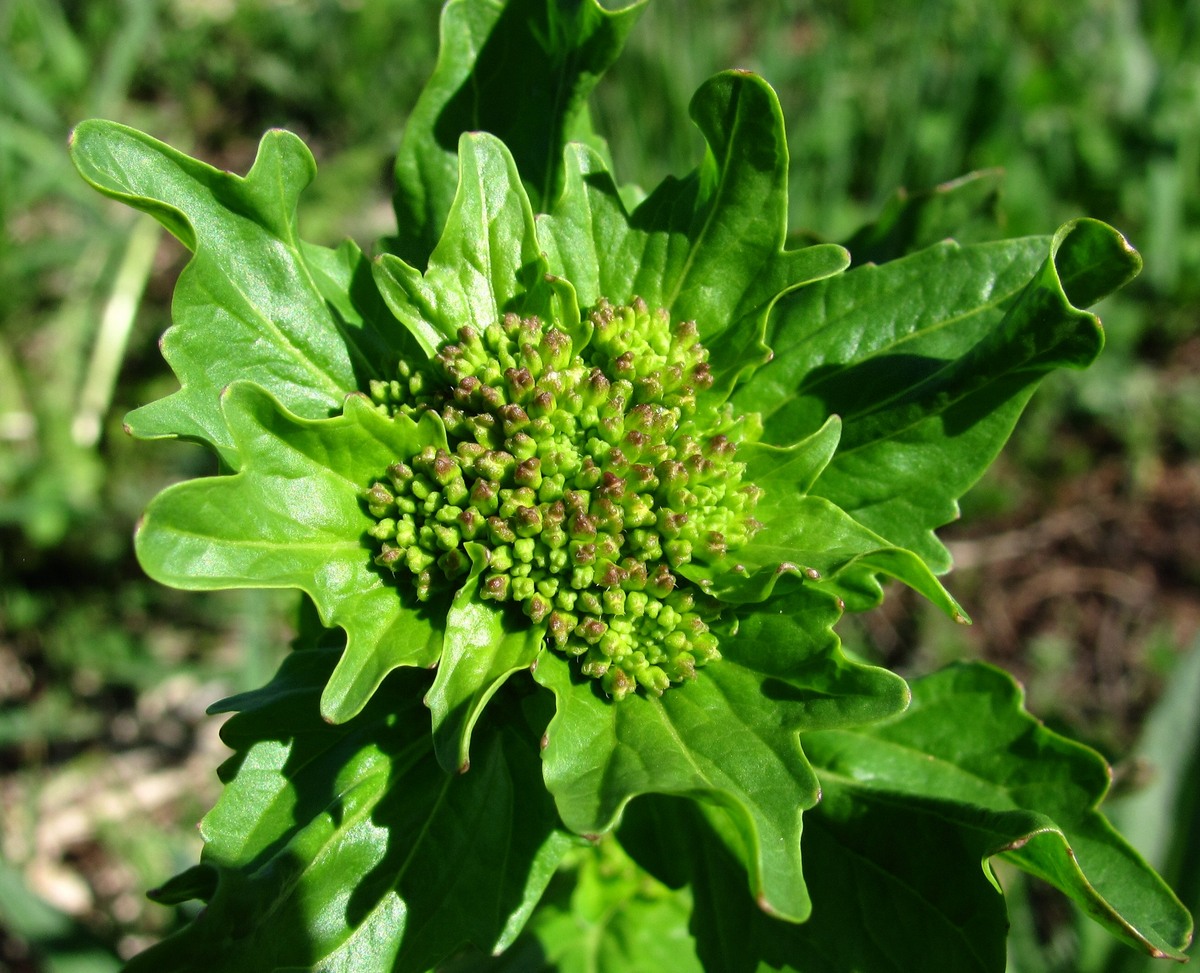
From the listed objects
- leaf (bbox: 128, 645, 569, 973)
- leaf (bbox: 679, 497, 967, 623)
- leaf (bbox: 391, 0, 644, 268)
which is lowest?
leaf (bbox: 128, 645, 569, 973)

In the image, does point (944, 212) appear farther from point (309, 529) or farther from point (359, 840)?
point (359, 840)

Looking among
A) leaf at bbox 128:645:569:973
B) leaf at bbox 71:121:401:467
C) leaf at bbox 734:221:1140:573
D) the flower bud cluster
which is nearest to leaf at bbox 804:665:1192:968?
leaf at bbox 734:221:1140:573

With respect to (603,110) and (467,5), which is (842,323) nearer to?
(467,5)

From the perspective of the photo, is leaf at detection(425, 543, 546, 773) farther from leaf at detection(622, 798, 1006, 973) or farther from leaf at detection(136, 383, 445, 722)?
leaf at detection(622, 798, 1006, 973)

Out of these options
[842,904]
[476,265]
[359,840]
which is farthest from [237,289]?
[842,904]

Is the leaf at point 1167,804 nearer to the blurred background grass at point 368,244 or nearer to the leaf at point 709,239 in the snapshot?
the blurred background grass at point 368,244

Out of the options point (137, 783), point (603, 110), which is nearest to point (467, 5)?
point (603, 110)
